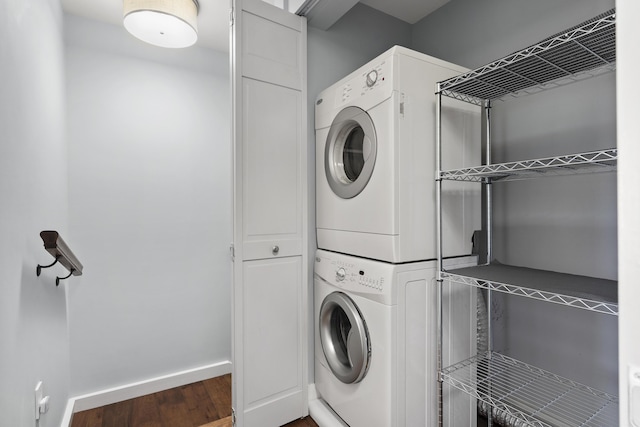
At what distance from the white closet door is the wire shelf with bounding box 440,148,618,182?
879 millimetres

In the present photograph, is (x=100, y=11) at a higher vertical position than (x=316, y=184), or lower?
higher

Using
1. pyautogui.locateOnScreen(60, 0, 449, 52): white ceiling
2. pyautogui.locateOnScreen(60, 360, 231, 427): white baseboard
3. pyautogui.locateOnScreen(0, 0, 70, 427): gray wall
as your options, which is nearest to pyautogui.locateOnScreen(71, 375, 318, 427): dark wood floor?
pyautogui.locateOnScreen(60, 360, 231, 427): white baseboard

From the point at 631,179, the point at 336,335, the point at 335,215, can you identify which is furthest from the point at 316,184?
the point at 631,179

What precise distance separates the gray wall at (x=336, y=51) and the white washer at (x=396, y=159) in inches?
7.5

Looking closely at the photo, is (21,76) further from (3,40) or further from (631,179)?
(631,179)

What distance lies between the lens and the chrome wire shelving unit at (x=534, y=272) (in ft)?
3.38

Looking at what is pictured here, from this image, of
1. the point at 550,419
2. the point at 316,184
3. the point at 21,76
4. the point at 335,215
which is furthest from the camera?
the point at 316,184

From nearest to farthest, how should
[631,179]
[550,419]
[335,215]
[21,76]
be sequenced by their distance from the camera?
[631,179]
[21,76]
[550,419]
[335,215]

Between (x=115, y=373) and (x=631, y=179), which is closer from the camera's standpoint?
(x=631, y=179)

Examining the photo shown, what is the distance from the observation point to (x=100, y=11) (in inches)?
77.7

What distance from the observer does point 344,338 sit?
5.91ft

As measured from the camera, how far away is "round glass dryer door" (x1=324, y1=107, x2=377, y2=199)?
153 centimetres

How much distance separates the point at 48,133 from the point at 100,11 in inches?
39.5

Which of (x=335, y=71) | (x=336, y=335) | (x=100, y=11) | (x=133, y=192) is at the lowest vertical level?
(x=336, y=335)
